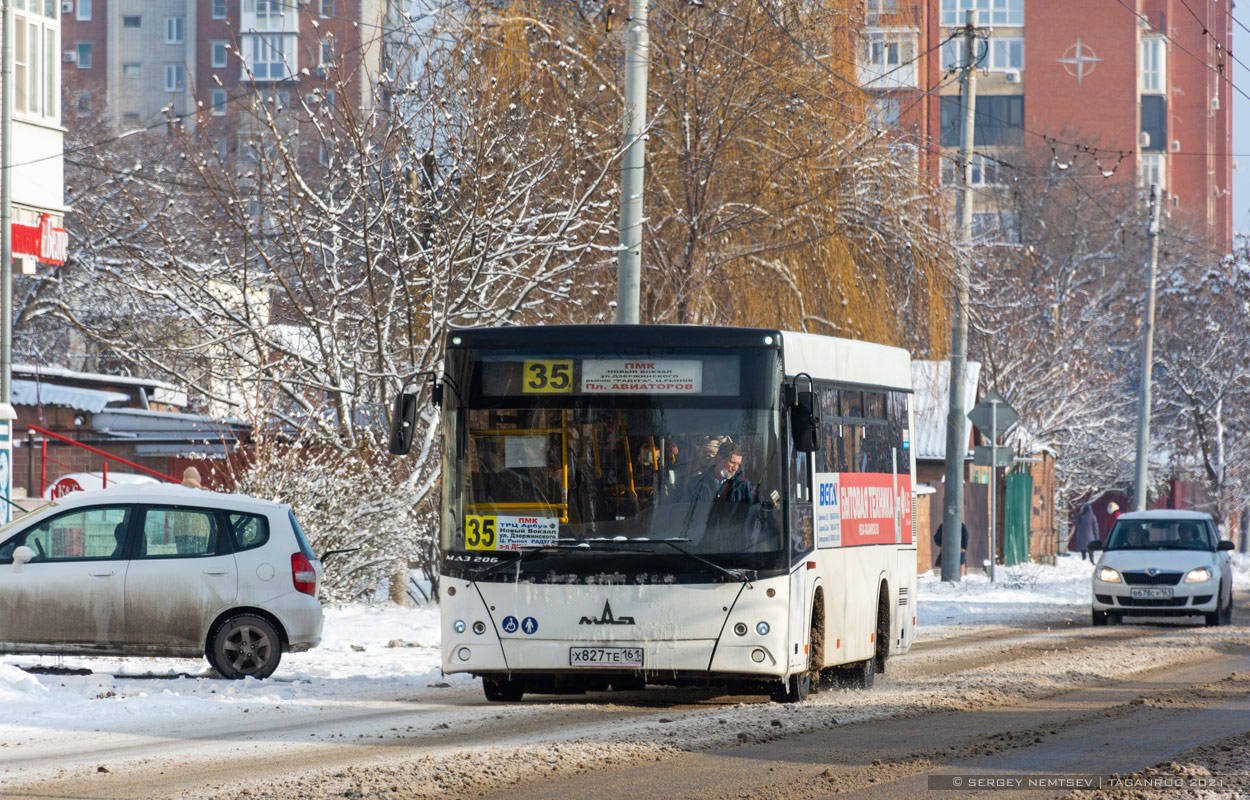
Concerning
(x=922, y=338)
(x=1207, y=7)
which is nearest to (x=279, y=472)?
(x=922, y=338)

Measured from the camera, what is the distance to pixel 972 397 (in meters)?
48.5

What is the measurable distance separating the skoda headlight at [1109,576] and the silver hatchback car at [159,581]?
1354cm

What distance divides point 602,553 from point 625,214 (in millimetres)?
8057

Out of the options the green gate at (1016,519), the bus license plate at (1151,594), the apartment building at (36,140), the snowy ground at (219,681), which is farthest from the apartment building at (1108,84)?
the snowy ground at (219,681)

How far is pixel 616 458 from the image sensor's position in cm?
1220

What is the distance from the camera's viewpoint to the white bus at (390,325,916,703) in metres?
12.0

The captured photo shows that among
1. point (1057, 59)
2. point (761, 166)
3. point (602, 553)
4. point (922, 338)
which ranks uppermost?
point (1057, 59)

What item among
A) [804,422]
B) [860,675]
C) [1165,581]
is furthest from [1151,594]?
[804,422]

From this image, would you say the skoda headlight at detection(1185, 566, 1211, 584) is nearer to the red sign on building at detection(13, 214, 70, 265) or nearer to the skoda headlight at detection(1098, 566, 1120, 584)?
the skoda headlight at detection(1098, 566, 1120, 584)

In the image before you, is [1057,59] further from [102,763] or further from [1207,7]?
[102,763]

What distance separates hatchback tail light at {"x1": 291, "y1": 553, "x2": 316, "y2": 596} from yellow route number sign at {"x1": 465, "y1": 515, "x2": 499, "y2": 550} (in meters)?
2.87

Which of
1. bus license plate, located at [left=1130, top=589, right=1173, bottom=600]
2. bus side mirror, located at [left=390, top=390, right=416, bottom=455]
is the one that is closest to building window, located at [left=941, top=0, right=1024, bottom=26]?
bus license plate, located at [left=1130, top=589, right=1173, bottom=600]

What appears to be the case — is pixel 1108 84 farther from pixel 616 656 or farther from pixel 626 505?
pixel 616 656

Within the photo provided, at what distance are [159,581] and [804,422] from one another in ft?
18.5
